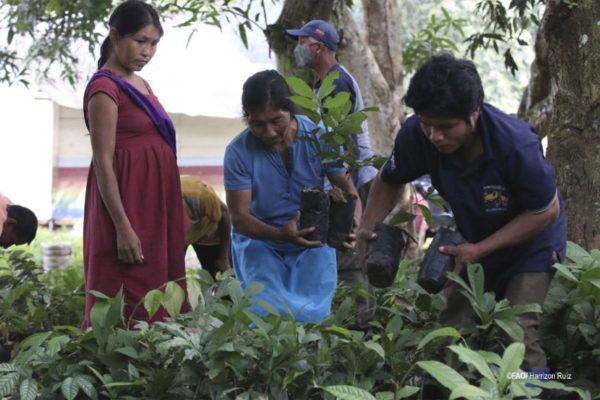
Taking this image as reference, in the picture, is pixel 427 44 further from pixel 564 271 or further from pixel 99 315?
pixel 99 315

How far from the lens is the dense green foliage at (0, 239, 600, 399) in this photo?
13.5ft

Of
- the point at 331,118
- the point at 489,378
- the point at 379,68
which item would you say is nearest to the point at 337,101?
the point at 331,118

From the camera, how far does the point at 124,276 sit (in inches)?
215

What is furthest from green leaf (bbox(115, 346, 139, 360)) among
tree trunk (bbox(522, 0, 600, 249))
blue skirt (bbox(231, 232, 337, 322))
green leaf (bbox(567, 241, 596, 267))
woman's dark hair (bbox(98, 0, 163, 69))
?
tree trunk (bbox(522, 0, 600, 249))

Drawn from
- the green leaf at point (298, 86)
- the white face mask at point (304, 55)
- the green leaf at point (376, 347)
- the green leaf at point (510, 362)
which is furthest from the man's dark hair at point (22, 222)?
the green leaf at point (510, 362)

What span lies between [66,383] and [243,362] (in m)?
0.67

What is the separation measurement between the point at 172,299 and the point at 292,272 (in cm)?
75

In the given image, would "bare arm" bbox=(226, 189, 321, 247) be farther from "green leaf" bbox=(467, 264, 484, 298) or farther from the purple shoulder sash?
"green leaf" bbox=(467, 264, 484, 298)

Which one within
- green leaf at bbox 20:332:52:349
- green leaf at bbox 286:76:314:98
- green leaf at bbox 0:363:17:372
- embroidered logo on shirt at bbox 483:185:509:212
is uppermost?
green leaf at bbox 286:76:314:98

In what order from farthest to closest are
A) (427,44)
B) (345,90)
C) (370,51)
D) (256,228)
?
(427,44), (370,51), (345,90), (256,228)

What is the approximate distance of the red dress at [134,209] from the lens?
5.45 meters

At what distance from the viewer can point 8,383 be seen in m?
4.15

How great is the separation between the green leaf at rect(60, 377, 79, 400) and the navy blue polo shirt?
1.54 metres

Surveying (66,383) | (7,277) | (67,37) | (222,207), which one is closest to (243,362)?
(66,383)
